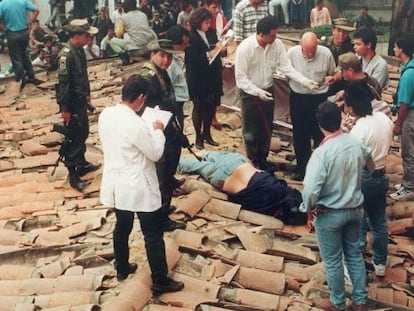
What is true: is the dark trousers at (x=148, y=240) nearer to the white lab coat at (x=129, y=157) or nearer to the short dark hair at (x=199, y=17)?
the white lab coat at (x=129, y=157)

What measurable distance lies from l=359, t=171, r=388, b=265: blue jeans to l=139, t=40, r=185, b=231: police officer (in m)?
1.71

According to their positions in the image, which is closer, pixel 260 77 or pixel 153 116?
pixel 153 116

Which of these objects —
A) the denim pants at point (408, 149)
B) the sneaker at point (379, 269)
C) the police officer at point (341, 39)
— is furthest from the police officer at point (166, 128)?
the denim pants at point (408, 149)

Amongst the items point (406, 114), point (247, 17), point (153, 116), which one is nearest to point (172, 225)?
point (153, 116)

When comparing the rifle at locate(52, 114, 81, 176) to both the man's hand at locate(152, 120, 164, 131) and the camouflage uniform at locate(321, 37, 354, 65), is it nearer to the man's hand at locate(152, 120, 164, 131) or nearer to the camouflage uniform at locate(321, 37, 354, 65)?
the man's hand at locate(152, 120, 164, 131)

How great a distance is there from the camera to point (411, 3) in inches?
488

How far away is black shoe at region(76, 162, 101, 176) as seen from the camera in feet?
24.1

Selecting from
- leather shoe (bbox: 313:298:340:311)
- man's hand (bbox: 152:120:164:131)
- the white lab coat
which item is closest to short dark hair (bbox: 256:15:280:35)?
man's hand (bbox: 152:120:164:131)


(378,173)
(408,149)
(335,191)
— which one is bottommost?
(408,149)

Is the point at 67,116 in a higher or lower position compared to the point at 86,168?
higher

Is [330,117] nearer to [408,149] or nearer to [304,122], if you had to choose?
[304,122]

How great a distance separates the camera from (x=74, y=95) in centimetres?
694

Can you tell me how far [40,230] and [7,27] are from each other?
6326mm

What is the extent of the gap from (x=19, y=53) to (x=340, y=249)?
8.53 metres
